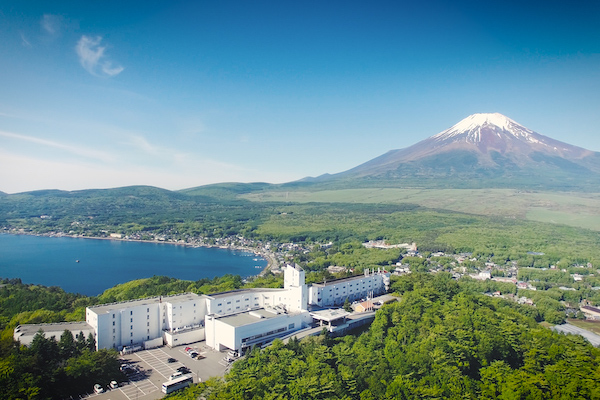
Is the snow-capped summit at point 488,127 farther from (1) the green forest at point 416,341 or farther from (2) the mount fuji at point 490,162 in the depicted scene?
(1) the green forest at point 416,341

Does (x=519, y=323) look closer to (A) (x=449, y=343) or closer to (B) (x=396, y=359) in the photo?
(A) (x=449, y=343)

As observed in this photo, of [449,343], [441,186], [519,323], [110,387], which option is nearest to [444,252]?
[519,323]

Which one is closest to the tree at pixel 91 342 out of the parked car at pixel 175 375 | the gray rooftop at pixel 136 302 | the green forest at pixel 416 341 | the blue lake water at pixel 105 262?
the green forest at pixel 416 341

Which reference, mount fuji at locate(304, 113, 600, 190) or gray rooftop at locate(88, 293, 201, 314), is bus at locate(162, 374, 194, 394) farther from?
mount fuji at locate(304, 113, 600, 190)

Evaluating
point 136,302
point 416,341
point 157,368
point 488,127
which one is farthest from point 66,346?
point 488,127

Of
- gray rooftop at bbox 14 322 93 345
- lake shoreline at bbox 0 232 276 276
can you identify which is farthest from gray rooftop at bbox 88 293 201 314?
lake shoreline at bbox 0 232 276 276

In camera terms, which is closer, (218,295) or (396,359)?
(396,359)
